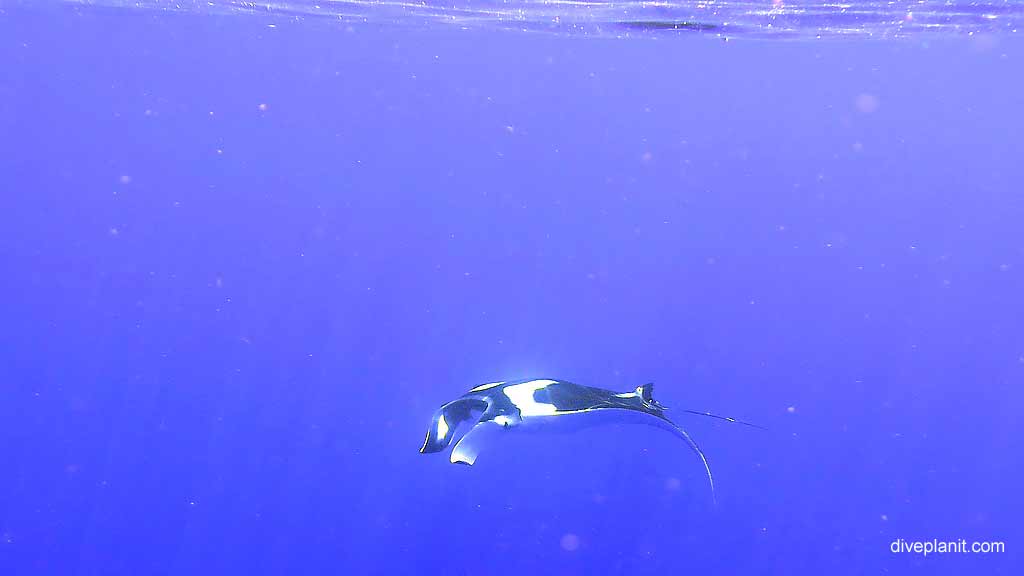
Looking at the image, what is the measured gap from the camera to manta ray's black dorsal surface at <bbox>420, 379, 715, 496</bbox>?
7.14ft

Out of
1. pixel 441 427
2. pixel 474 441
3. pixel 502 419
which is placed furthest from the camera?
pixel 474 441

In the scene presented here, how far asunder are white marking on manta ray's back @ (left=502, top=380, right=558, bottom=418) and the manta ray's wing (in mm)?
311

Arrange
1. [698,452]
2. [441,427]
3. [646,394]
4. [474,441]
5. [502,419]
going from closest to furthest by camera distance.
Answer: [646,394]
[502,419]
[441,427]
[474,441]
[698,452]

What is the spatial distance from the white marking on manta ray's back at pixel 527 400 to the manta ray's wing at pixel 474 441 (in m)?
0.31

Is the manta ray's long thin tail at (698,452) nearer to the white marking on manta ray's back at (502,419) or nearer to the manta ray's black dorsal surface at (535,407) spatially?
the manta ray's black dorsal surface at (535,407)

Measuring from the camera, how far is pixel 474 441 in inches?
99.0

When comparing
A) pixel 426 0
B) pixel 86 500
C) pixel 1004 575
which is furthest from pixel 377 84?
pixel 1004 575

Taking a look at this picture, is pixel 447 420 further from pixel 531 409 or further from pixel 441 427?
pixel 531 409

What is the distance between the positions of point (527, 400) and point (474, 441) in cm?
51

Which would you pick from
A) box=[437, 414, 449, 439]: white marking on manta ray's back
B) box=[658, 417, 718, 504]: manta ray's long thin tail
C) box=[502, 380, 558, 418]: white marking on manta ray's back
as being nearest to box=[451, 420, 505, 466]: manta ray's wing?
box=[437, 414, 449, 439]: white marking on manta ray's back

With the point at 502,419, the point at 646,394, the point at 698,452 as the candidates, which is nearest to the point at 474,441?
the point at 502,419

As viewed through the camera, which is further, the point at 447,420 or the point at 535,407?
the point at 447,420

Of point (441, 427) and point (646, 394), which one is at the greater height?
point (646, 394)

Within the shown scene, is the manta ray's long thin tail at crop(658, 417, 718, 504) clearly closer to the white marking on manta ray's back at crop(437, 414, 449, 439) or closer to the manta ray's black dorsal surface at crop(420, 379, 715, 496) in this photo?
the manta ray's black dorsal surface at crop(420, 379, 715, 496)
